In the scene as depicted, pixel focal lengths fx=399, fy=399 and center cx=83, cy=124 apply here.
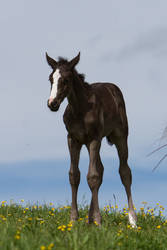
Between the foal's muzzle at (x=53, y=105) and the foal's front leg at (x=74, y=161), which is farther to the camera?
the foal's front leg at (x=74, y=161)

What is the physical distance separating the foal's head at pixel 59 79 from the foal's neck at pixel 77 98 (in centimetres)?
32

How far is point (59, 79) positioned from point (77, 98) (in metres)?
0.82

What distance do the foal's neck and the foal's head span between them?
0.32 m

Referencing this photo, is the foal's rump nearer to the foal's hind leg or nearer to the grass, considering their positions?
the foal's hind leg

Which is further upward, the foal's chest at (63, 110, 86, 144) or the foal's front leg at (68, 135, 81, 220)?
the foal's chest at (63, 110, 86, 144)

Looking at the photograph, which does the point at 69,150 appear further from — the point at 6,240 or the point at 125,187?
the point at 6,240

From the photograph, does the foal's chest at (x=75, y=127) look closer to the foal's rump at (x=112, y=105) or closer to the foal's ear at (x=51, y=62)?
the foal's rump at (x=112, y=105)

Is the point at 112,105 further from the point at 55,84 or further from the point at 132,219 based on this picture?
the point at 132,219

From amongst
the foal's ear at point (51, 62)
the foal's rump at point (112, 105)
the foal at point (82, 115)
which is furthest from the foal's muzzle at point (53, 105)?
the foal's rump at point (112, 105)

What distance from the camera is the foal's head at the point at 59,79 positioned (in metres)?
7.14

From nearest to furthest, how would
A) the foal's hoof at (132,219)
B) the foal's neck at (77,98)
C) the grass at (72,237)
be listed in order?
the grass at (72,237) < the foal's neck at (77,98) < the foal's hoof at (132,219)

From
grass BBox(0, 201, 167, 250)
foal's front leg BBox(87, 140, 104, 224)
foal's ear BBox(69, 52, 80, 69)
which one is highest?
foal's ear BBox(69, 52, 80, 69)

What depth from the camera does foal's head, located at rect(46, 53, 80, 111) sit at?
7.14 m

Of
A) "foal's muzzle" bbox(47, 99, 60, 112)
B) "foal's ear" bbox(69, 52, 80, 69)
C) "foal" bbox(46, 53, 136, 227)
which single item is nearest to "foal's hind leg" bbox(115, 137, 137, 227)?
"foal" bbox(46, 53, 136, 227)
